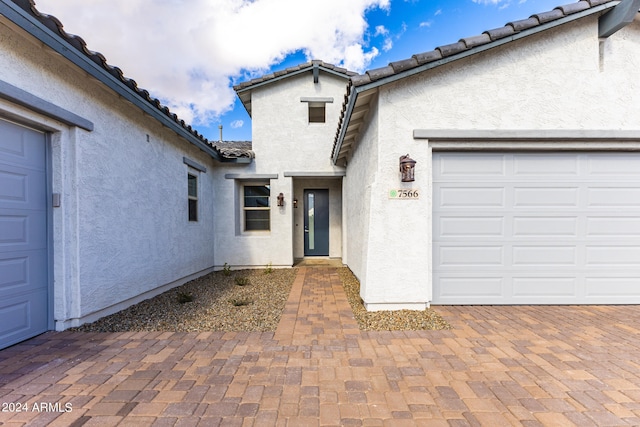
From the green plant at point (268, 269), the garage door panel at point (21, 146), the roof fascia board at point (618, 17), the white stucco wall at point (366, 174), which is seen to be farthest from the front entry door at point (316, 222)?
the roof fascia board at point (618, 17)

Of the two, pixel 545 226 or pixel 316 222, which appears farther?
pixel 316 222

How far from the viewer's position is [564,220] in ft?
14.3

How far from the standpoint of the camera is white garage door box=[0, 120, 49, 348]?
3.04 m

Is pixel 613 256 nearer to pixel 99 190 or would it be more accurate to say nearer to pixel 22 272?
pixel 99 190

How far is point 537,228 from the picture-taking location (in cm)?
435

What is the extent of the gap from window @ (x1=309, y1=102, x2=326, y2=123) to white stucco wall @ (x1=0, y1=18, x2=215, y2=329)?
4.55 metres

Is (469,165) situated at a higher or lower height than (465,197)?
higher

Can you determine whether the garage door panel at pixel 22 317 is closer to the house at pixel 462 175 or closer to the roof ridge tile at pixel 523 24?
the house at pixel 462 175

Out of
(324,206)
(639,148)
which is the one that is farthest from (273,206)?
(639,148)

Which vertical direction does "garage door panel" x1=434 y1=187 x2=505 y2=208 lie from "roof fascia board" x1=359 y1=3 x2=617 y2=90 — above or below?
below

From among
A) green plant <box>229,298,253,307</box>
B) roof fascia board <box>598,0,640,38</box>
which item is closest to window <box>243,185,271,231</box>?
green plant <box>229,298,253,307</box>

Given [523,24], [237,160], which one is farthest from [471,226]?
[237,160]

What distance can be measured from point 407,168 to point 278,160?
502 centimetres

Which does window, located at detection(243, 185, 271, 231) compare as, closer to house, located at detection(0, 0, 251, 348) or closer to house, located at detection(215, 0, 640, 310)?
house, located at detection(0, 0, 251, 348)
